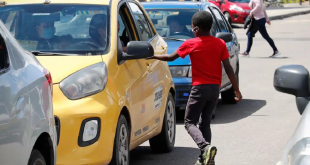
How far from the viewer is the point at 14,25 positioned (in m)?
6.39

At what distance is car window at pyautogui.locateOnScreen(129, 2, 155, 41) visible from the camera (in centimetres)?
709

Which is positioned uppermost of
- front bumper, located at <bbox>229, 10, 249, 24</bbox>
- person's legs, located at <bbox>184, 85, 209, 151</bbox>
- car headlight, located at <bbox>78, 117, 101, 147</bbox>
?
car headlight, located at <bbox>78, 117, 101, 147</bbox>

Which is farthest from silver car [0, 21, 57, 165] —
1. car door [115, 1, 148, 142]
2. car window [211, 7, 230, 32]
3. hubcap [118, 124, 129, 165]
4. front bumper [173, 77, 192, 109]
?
car window [211, 7, 230, 32]

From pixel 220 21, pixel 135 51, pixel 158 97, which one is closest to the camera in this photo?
pixel 135 51

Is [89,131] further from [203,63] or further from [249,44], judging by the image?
[249,44]

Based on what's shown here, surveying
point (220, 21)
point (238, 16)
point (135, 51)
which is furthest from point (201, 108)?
point (238, 16)

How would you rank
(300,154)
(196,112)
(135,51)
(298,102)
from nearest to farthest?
(300,154) → (298,102) → (135,51) → (196,112)

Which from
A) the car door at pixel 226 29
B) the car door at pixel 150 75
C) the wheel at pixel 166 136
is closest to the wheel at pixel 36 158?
the car door at pixel 150 75

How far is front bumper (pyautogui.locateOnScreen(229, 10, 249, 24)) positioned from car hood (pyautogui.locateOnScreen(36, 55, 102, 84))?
25.6 meters

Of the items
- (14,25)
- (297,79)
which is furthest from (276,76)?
(14,25)

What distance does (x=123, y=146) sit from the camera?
5.84 metres

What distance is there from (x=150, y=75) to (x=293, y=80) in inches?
115

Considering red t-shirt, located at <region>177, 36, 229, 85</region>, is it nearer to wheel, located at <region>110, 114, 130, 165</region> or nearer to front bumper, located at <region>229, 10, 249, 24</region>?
wheel, located at <region>110, 114, 130, 165</region>

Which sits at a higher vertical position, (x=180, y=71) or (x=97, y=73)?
(x=97, y=73)
